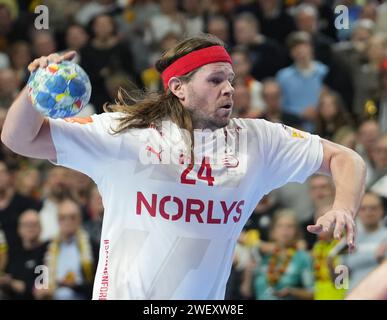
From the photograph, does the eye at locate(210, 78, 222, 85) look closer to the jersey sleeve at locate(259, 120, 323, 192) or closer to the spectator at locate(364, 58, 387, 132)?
the jersey sleeve at locate(259, 120, 323, 192)

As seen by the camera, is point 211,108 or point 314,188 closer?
point 211,108

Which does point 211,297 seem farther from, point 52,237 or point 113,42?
point 113,42

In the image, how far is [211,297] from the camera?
5.09 meters

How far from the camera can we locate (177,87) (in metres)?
5.31

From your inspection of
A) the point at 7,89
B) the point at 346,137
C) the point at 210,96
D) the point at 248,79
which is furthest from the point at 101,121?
the point at 7,89

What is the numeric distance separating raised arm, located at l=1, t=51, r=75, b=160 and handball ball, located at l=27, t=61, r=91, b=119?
35 mm

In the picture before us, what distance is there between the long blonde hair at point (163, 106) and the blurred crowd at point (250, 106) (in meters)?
3.37

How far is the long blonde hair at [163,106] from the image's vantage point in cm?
514

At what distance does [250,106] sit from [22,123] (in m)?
5.58

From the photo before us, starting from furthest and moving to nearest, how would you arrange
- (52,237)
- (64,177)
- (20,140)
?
(64,177) < (52,237) < (20,140)

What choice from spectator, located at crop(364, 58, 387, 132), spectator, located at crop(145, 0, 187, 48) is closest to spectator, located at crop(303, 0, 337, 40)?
spectator, located at crop(364, 58, 387, 132)
